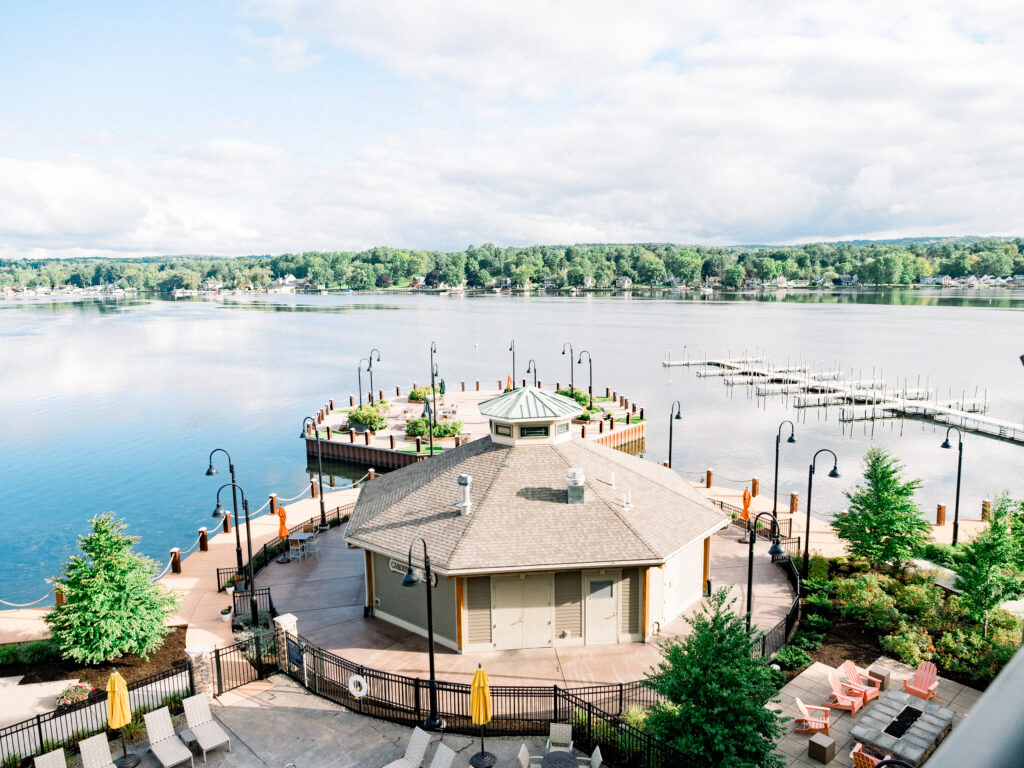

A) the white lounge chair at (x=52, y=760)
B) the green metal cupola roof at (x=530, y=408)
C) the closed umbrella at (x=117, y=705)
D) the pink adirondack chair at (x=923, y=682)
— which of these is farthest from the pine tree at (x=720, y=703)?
the white lounge chair at (x=52, y=760)

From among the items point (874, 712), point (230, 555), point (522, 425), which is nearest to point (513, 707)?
point (874, 712)

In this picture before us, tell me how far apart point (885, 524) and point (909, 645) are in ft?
19.1

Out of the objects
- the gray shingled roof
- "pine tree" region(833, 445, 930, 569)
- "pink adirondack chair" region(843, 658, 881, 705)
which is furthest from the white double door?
"pine tree" region(833, 445, 930, 569)

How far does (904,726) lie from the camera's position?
1505cm

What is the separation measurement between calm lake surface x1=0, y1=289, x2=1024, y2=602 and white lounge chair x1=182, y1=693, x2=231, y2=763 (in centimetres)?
1722

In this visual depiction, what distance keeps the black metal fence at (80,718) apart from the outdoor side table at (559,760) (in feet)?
28.5

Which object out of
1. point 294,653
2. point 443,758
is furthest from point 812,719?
point 294,653

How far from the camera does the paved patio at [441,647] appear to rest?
1838 centimetres

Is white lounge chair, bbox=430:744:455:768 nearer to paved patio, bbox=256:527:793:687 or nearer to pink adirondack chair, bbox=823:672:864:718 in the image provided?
paved patio, bbox=256:527:793:687

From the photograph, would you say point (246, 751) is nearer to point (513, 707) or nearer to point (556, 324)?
point (513, 707)

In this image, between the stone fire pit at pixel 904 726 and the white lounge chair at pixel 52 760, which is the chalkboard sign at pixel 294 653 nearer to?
the white lounge chair at pixel 52 760

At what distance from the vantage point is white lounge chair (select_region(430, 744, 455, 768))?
46.8ft

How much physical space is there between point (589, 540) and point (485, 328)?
359 feet

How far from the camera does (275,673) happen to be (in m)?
18.7
